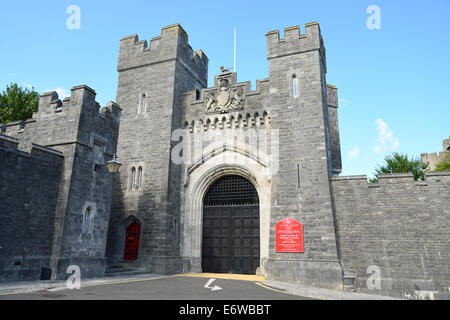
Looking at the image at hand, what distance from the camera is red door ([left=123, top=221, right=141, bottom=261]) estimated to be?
1539 cm

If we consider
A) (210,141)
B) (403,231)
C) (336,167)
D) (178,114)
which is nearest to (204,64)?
(178,114)

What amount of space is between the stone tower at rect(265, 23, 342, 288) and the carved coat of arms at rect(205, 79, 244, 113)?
1.83 m

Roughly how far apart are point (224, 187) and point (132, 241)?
5239 mm

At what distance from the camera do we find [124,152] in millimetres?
16938

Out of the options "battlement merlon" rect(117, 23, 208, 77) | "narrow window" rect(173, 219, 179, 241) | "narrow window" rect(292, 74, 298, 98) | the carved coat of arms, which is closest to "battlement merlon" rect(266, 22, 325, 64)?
"narrow window" rect(292, 74, 298, 98)

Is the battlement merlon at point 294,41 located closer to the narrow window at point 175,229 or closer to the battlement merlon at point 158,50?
the battlement merlon at point 158,50

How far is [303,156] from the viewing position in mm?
13648

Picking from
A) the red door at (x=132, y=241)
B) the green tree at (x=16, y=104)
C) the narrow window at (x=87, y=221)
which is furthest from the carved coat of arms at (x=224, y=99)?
the green tree at (x=16, y=104)

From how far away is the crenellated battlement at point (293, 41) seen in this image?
14805mm

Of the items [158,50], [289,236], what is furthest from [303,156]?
[158,50]

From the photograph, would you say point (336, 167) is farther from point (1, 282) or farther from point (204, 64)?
point (1, 282)

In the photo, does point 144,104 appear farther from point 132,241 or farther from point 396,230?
point 396,230

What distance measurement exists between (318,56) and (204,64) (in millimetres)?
8620
